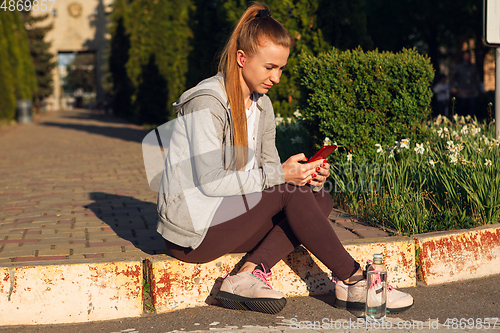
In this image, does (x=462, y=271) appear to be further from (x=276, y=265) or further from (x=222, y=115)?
(x=222, y=115)

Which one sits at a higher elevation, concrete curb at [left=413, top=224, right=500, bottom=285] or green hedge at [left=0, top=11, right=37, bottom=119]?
green hedge at [left=0, top=11, right=37, bottom=119]

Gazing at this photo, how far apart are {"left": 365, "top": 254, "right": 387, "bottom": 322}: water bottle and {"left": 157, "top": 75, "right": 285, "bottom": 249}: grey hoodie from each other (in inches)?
26.3

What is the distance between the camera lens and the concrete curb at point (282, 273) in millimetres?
2844

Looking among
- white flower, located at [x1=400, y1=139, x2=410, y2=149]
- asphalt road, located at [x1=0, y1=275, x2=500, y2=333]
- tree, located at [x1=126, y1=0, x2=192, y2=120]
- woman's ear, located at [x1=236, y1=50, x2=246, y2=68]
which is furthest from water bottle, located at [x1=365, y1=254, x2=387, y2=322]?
tree, located at [x1=126, y1=0, x2=192, y2=120]

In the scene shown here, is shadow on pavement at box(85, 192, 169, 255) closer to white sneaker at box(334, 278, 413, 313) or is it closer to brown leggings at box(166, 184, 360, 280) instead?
brown leggings at box(166, 184, 360, 280)

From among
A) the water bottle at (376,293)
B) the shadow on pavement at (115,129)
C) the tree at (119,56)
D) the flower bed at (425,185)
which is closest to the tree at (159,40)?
the shadow on pavement at (115,129)

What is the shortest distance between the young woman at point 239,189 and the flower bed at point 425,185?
1043 mm

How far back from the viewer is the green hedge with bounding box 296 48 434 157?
4.76m

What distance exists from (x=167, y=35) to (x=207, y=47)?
7.89 meters

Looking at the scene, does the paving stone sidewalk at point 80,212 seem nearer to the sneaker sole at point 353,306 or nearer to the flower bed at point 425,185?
the flower bed at point 425,185

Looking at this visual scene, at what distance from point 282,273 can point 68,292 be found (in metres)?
1.22

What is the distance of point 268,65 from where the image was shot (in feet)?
9.01

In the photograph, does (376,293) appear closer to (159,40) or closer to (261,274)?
(261,274)

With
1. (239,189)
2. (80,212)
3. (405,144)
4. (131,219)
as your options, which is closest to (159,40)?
(80,212)
